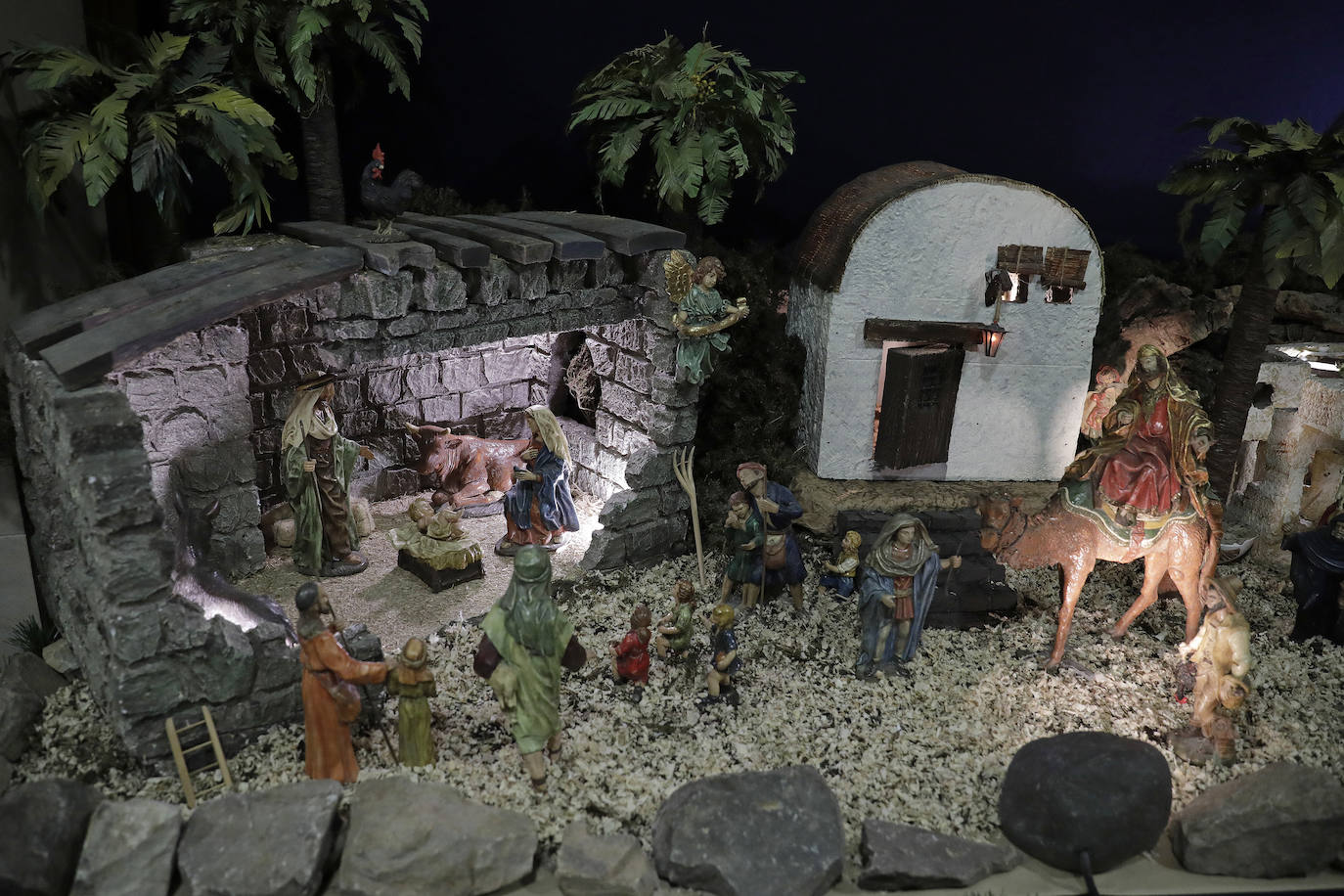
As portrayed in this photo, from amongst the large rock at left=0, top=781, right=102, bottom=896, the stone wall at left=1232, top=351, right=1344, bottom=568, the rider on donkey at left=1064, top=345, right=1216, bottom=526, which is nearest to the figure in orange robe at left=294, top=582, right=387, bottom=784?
the large rock at left=0, top=781, right=102, bottom=896

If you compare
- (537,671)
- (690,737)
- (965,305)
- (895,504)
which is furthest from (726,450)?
(537,671)

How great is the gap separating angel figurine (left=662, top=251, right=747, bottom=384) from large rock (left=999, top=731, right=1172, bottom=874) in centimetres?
448

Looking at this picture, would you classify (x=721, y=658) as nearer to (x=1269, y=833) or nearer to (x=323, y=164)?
(x=1269, y=833)

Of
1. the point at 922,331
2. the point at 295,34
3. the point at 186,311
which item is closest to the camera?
the point at 186,311

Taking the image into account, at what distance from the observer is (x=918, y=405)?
1028cm

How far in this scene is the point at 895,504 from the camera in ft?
33.7

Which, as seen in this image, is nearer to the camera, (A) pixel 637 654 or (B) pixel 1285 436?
(A) pixel 637 654

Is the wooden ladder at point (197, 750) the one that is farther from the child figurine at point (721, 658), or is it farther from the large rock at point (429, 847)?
the child figurine at point (721, 658)

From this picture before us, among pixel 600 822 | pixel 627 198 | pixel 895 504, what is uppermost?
pixel 627 198

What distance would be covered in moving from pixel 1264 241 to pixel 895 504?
4.06m

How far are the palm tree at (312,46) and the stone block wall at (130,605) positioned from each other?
322cm

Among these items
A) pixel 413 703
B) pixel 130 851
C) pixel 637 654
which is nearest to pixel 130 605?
pixel 130 851

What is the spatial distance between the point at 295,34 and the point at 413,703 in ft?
18.4

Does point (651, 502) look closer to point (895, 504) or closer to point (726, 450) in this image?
point (726, 450)
